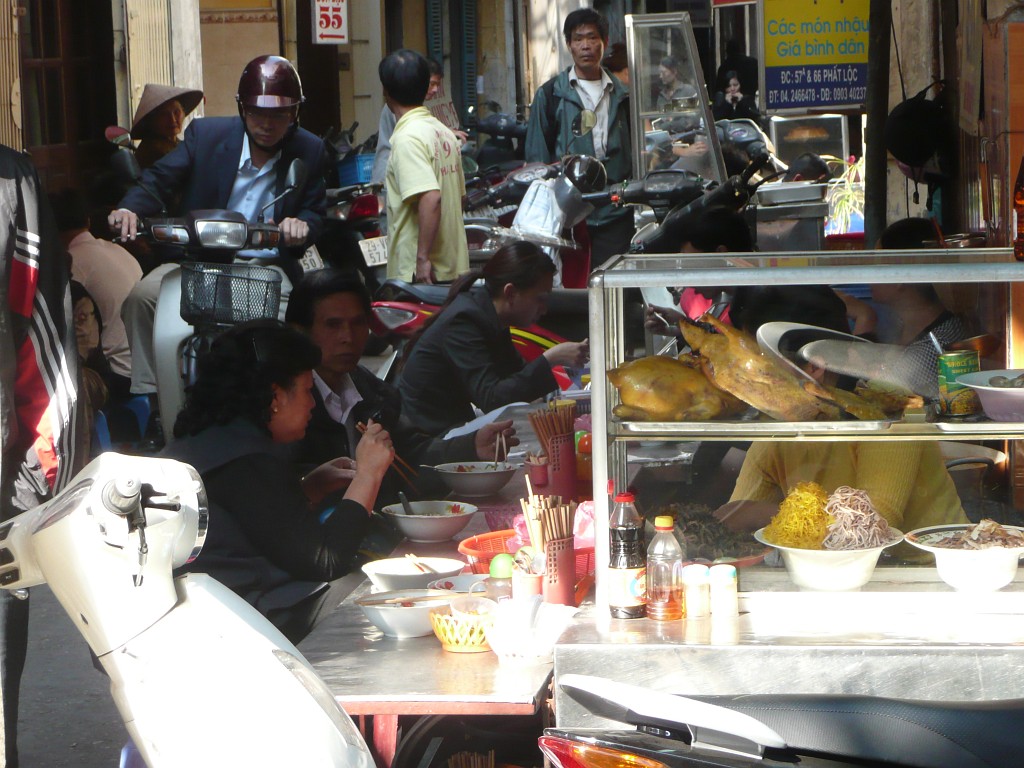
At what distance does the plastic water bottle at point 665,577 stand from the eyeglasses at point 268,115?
385cm

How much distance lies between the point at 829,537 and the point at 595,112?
21.8 ft

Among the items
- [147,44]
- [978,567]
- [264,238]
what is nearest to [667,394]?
[978,567]

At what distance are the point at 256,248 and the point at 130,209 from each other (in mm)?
643

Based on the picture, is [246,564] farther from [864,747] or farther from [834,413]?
[864,747]

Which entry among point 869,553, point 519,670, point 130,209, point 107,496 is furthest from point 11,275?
point 130,209

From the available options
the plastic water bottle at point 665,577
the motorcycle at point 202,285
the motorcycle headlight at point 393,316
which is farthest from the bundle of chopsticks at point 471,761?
the motorcycle headlight at point 393,316

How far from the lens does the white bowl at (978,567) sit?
2596 mm

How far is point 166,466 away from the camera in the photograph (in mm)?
1639

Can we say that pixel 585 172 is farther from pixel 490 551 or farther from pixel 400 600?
pixel 400 600

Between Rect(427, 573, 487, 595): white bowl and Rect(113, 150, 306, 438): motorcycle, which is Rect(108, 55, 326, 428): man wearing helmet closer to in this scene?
Rect(113, 150, 306, 438): motorcycle

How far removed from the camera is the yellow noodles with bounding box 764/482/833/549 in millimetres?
2707

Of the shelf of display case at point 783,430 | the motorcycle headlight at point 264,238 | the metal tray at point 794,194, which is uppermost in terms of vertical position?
the metal tray at point 794,194

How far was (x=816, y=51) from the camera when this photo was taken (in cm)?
788

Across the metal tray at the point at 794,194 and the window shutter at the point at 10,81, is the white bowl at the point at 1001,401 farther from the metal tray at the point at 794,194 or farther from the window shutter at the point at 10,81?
the metal tray at the point at 794,194
